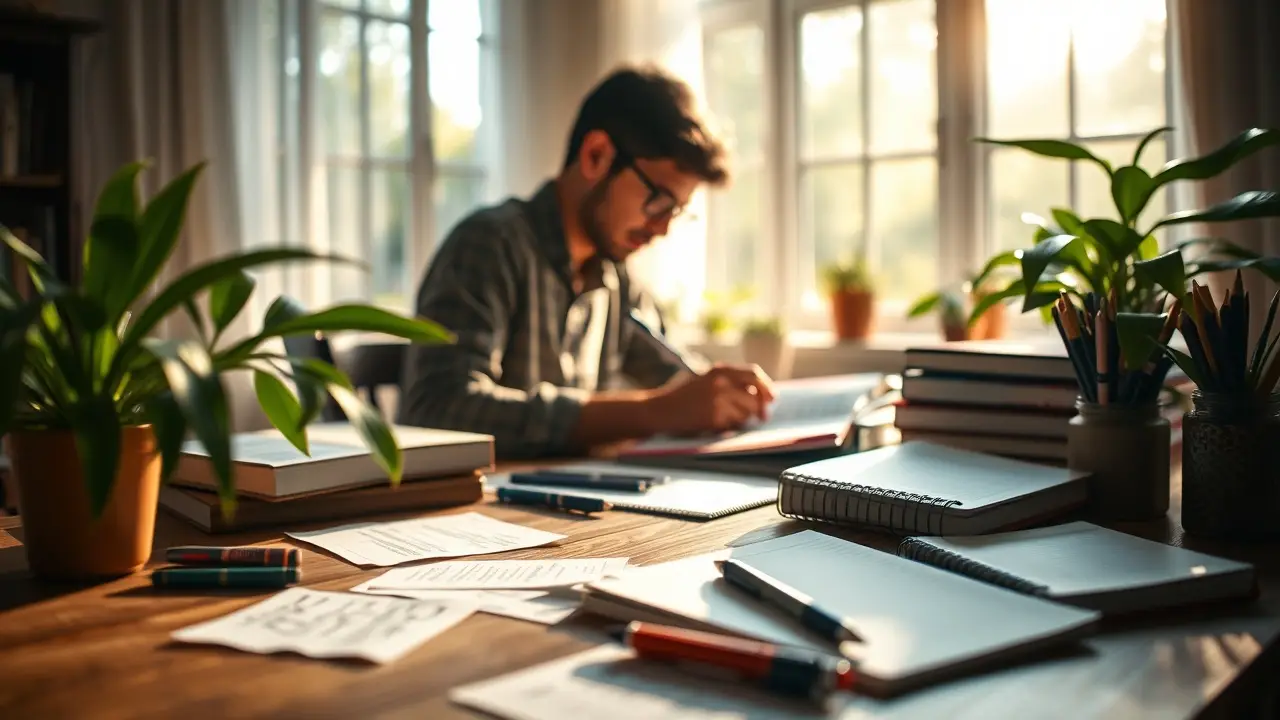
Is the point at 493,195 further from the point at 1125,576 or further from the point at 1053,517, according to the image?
the point at 1125,576

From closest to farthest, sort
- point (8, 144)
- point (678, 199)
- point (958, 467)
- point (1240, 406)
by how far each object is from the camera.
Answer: point (1240, 406) → point (958, 467) → point (678, 199) → point (8, 144)

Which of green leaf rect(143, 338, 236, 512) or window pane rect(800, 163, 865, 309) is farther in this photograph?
window pane rect(800, 163, 865, 309)

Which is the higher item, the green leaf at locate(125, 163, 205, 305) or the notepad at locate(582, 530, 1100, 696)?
Result: the green leaf at locate(125, 163, 205, 305)

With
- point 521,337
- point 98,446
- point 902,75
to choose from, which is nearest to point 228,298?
point 98,446

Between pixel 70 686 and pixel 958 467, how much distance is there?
79cm

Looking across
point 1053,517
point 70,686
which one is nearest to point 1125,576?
point 1053,517

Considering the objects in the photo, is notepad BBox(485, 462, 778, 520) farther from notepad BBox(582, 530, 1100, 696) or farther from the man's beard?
the man's beard

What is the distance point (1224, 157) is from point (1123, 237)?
124mm

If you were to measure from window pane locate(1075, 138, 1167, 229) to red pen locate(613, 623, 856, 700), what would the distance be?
2168mm

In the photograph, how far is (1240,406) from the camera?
0.95 meters

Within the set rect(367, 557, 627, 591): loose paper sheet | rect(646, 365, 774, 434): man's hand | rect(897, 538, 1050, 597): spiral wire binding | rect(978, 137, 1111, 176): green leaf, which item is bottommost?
rect(367, 557, 627, 591): loose paper sheet

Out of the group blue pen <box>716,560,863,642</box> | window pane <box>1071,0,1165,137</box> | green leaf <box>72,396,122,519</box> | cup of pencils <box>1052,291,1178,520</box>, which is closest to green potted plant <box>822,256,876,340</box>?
window pane <box>1071,0,1165,137</box>

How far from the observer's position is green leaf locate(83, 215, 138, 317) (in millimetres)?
751

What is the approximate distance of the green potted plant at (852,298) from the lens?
274 cm
